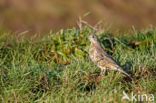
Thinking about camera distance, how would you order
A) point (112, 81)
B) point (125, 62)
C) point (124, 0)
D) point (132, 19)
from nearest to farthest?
point (112, 81) → point (125, 62) → point (132, 19) → point (124, 0)

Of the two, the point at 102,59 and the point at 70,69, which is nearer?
the point at 102,59

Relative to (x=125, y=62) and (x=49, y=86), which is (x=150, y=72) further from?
(x=49, y=86)

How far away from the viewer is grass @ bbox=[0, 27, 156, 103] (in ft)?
24.8

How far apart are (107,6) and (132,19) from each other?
1.43m

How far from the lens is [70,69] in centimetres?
826

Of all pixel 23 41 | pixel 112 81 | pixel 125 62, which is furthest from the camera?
pixel 23 41

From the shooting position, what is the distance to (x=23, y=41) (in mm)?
9617

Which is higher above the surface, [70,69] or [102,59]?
[102,59]

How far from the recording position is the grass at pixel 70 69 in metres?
7.55

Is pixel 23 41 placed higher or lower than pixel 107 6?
lower

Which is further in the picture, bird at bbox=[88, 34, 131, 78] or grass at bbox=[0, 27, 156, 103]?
bird at bbox=[88, 34, 131, 78]

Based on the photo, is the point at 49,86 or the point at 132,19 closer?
the point at 49,86

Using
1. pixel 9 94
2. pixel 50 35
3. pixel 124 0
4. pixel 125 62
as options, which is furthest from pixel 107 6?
pixel 9 94

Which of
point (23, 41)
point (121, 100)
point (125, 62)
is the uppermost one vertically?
point (23, 41)
